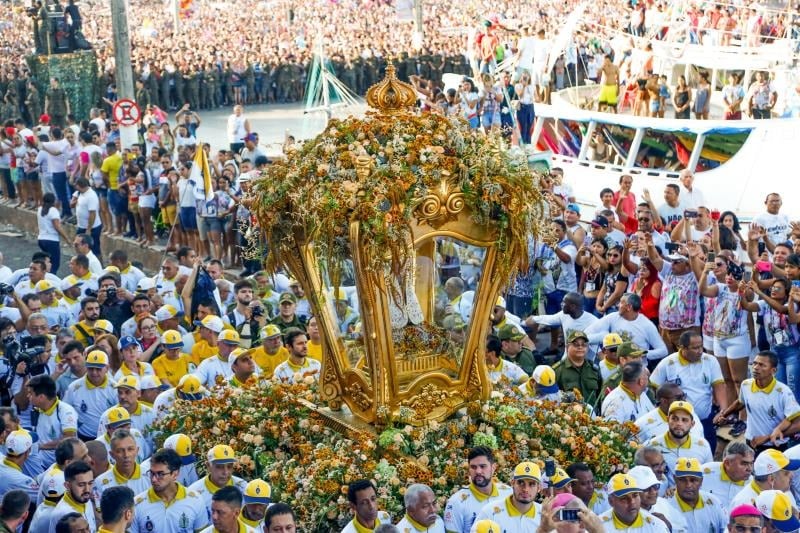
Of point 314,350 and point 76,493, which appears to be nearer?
point 76,493

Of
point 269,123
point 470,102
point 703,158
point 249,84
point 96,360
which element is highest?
point 470,102

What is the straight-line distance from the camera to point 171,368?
13.6 m

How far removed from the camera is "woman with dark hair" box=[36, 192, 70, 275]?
19844mm

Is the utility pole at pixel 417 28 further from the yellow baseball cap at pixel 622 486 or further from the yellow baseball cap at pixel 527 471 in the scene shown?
the yellow baseball cap at pixel 622 486

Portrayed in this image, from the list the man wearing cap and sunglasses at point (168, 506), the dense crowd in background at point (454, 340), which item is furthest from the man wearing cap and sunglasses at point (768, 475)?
the man wearing cap and sunglasses at point (168, 506)

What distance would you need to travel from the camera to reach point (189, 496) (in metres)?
10.6

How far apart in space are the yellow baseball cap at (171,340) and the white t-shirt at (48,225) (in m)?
6.86

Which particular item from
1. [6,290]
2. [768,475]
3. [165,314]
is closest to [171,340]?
[165,314]

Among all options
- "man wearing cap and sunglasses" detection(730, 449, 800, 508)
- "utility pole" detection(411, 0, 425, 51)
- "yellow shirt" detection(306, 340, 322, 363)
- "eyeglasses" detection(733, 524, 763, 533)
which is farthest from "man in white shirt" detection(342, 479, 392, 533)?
"utility pole" detection(411, 0, 425, 51)

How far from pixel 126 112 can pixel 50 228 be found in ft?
11.8

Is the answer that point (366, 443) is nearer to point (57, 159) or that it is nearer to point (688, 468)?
point (688, 468)

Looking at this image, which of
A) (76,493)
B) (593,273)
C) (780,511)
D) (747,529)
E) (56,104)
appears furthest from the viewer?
(56,104)

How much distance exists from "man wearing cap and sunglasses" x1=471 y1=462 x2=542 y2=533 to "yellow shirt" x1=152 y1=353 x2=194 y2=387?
437cm

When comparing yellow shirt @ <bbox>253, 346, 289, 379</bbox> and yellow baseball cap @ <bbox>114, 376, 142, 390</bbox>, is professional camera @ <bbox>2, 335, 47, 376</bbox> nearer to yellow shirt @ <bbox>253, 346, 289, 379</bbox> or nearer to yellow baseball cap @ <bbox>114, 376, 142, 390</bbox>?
yellow baseball cap @ <bbox>114, 376, 142, 390</bbox>
